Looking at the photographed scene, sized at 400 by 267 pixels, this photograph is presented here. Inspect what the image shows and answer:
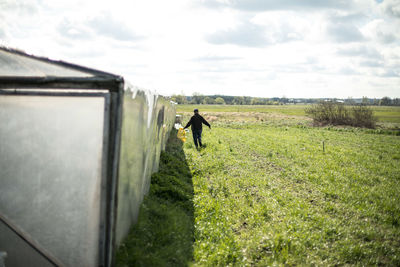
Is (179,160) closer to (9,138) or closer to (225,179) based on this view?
(225,179)

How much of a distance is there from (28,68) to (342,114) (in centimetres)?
3605

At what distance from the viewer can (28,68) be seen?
3465 mm

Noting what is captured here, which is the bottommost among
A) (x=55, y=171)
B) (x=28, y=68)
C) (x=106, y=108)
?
(x=55, y=171)

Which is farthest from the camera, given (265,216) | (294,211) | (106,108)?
(294,211)

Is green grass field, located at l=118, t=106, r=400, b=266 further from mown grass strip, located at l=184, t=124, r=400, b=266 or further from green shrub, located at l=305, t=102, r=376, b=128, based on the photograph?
green shrub, located at l=305, t=102, r=376, b=128

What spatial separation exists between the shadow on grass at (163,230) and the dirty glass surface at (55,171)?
0.73 metres

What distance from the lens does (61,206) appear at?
3355 millimetres

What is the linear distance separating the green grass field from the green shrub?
981 inches

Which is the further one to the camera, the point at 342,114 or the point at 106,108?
the point at 342,114

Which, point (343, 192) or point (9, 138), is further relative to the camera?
point (343, 192)

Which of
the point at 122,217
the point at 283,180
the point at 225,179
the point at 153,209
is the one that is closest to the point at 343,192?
the point at 283,180

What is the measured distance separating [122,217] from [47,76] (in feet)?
6.60

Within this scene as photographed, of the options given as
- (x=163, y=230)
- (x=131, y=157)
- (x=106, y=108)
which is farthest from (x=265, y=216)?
(x=106, y=108)

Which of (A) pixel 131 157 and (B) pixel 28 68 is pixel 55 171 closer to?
(A) pixel 131 157
